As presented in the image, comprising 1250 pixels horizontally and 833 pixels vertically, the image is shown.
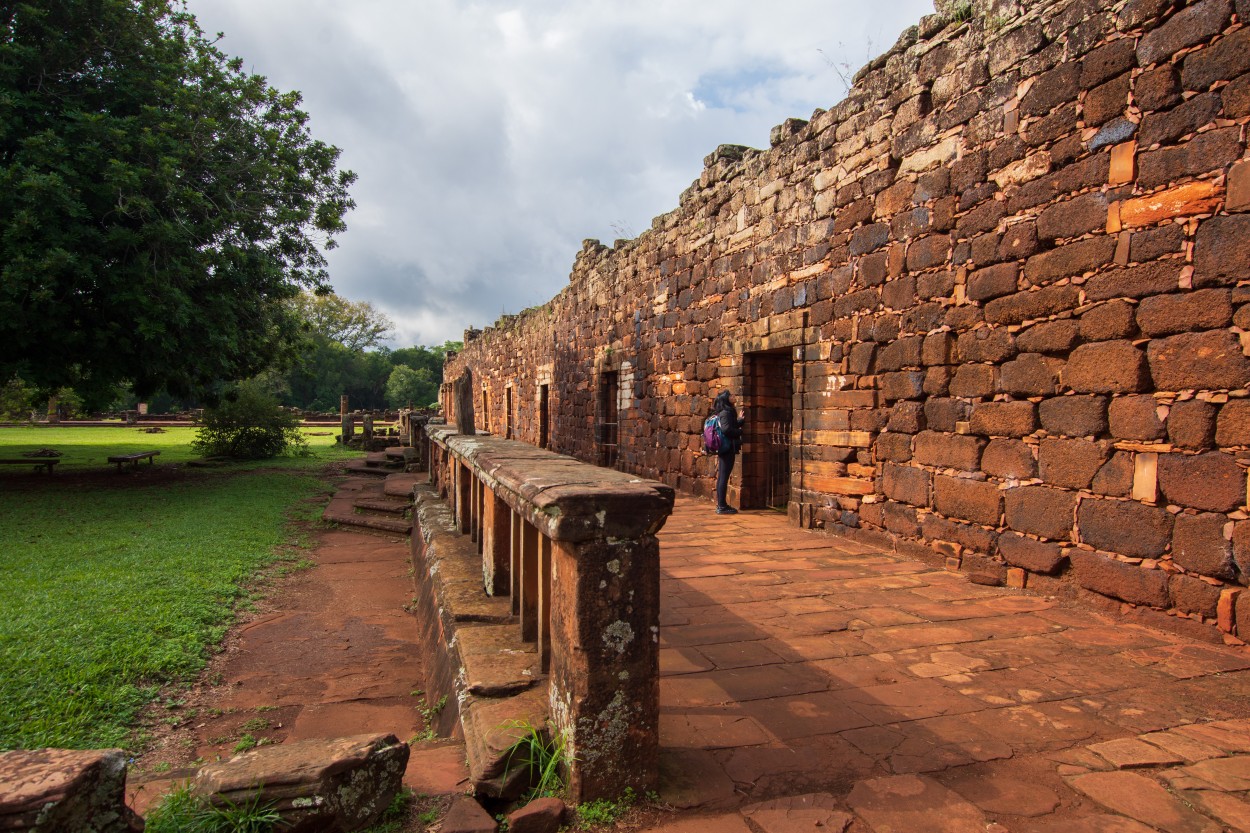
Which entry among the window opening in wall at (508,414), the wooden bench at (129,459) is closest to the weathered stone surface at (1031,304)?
the wooden bench at (129,459)

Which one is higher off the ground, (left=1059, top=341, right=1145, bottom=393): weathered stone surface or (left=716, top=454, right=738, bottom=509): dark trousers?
(left=1059, top=341, right=1145, bottom=393): weathered stone surface

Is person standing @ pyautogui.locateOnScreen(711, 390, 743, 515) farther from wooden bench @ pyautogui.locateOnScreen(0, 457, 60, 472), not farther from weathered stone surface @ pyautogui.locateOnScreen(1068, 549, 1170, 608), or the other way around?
wooden bench @ pyautogui.locateOnScreen(0, 457, 60, 472)

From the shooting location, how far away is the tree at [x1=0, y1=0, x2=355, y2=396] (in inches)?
341

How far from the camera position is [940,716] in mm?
2701

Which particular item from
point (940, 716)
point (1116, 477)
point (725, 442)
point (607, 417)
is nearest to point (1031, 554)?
point (1116, 477)

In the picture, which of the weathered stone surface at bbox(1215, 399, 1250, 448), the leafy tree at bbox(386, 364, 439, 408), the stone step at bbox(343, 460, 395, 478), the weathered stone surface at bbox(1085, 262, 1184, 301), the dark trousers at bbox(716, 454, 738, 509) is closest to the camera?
the weathered stone surface at bbox(1215, 399, 1250, 448)

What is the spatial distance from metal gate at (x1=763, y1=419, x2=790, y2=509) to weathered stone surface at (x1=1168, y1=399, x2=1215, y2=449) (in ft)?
14.8

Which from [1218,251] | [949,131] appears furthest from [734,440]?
[1218,251]

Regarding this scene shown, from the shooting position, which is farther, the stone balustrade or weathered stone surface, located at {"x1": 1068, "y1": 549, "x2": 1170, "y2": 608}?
weathered stone surface, located at {"x1": 1068, "y1": 549, "x2": 1170, "y2": 608}

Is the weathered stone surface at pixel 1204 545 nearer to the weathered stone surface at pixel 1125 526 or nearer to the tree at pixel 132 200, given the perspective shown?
the weathered stone surface at pixel 1125 526

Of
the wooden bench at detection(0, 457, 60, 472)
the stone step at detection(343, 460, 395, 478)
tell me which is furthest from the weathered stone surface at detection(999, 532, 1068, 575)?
the wooden bench at detection(0, 457, 60, 472)

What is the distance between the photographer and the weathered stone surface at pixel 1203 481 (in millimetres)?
3490

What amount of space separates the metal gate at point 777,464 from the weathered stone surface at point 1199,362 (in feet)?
14.7

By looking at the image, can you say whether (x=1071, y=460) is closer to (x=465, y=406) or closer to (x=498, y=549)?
(x=498, y=549)
